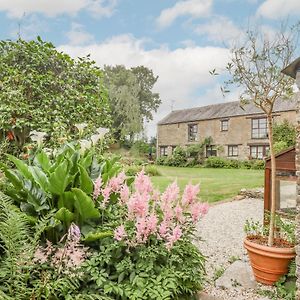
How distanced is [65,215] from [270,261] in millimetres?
2243

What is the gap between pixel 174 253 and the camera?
2555 millimetres

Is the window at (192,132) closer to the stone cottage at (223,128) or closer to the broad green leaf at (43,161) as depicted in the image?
the stone cottage at (223,128)

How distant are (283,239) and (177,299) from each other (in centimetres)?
191

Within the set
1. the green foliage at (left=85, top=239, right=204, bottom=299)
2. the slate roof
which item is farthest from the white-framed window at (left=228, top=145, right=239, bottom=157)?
the green foliage at (left=85, top=239, right=204, bottom=299)

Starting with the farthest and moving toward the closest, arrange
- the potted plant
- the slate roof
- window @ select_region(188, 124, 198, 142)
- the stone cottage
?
1. window @ select_region(188, 124, 198, 142)
2. the slate roof
3. the stone cottage
4. the potted plant

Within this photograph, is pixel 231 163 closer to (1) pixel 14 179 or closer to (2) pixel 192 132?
(2) pixel 192 132

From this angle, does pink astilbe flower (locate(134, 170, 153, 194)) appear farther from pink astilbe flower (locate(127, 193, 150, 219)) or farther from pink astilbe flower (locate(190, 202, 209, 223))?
pink astilbe flower (locate(190, 202, 209, 223))

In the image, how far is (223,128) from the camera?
2430cm

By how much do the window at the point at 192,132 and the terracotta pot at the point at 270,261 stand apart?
23.0m

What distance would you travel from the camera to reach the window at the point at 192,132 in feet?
86.2

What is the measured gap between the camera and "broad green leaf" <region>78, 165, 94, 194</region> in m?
2.71

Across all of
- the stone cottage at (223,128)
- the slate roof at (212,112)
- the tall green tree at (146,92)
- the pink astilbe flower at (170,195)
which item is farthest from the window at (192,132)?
the pink astilbe flower at (170,195)

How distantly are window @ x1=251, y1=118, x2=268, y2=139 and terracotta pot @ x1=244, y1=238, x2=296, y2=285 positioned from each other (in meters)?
19.8

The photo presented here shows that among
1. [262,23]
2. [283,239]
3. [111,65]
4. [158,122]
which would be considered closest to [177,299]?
[283,239]
